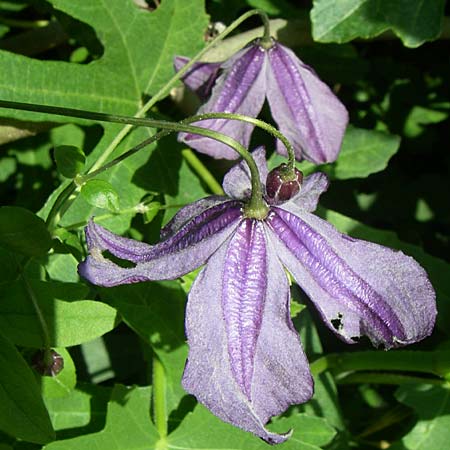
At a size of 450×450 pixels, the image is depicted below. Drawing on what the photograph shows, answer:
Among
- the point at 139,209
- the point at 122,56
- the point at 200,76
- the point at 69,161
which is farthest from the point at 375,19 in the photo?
the point at 69,161

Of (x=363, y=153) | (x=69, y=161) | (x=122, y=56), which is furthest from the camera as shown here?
(x=363, y=153)

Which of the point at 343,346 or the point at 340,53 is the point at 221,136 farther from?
the point at 343,346

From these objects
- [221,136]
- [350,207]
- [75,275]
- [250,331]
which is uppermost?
[221,136]

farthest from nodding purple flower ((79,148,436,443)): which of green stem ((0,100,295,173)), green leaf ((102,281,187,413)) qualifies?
green leaf ((102,281,187,413))

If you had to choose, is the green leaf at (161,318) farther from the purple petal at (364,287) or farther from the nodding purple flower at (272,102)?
the purple petal at (364,287)

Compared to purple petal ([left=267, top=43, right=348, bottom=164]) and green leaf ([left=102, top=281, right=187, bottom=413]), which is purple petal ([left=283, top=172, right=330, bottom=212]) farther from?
green leaf ([left=102, top=281, right=187, bottom=413])

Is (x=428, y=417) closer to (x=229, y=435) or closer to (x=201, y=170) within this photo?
(x=229, y=435)

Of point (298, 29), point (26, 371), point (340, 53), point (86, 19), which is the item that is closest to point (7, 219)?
point (26, 371)
